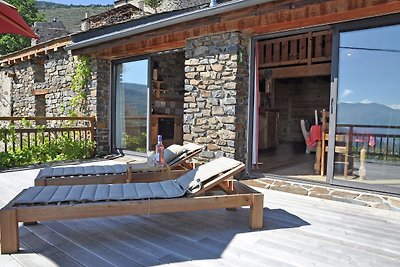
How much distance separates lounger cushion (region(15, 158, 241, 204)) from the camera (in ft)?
8.12

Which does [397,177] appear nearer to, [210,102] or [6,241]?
[210,102]

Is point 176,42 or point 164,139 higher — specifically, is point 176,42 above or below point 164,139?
above

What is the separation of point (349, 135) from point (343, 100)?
0.49 metres

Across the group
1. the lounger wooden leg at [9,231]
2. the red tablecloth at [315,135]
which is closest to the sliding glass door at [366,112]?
the red tablecloth at [315,135]

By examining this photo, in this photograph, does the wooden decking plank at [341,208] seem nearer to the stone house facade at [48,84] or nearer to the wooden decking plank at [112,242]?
the wooden decking plank at [112,242]

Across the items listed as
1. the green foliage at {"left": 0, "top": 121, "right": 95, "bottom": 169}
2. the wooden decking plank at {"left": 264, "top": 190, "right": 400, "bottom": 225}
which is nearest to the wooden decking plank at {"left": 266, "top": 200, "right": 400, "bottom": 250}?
the wooden decking plank at {"left": 264, "top": 190, "right": 400, "bottom": 225}

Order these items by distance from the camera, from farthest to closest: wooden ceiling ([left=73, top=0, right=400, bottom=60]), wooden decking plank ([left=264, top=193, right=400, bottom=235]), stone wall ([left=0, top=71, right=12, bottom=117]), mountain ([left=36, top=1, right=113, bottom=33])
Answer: mountain ([left=36, top=1, right=113, bottom=33])
stone wall ([left=0, top=71, right=12, bottom=117])
wooden ceiling ([left=73, top=0, right=400, bottom=60])
wooden decking plank ([left=264, top=193, right=400, bottom=235])

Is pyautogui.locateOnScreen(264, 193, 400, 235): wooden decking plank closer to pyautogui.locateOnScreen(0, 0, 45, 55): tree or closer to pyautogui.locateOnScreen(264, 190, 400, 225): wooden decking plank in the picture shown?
pyautogui.locateOnScreen(264, 190, 400, 225): wooden decking plank

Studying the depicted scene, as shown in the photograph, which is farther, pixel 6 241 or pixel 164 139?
pixel 164 139

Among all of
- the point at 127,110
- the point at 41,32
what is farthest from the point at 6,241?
the point at 41,32

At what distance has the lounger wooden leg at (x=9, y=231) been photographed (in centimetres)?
223

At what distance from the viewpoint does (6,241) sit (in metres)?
2.28

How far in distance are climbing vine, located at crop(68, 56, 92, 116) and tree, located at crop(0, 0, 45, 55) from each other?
21.7 metres

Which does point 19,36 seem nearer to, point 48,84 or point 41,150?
point 48,84
